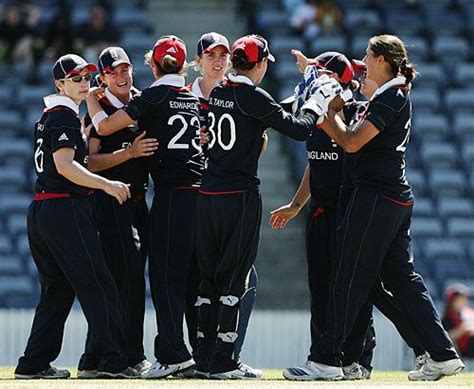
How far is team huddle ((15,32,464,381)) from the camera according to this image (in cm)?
984

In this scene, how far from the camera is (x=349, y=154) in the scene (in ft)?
33.1

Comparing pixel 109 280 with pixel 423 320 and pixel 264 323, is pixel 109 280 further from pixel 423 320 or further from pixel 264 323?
pixel 264 323

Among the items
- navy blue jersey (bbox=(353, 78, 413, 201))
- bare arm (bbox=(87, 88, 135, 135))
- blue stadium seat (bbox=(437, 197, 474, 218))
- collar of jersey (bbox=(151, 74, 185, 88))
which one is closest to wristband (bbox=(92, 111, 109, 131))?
bare arm (bbox=(87, 88, 135, 135))

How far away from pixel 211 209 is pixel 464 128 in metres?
10.2

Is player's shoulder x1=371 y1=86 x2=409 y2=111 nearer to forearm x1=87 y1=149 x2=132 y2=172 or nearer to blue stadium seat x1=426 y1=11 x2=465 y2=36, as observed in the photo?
forearm x1=87 y1=149 x2=132 y2=172

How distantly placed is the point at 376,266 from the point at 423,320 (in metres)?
0.53

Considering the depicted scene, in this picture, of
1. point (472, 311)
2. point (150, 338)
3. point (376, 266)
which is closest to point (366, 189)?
point (376, 266)

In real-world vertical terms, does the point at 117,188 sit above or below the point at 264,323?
above

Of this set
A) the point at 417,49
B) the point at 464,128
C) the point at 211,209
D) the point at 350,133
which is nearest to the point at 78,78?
the point at 211,209

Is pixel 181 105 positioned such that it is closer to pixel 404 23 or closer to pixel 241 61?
pixel 241 61

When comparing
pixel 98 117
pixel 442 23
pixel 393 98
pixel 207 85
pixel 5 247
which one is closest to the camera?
pixel 393 98

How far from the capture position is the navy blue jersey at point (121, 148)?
1042cm

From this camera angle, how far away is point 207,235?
998 centimetres

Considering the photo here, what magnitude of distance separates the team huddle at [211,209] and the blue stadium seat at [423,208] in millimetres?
7880
